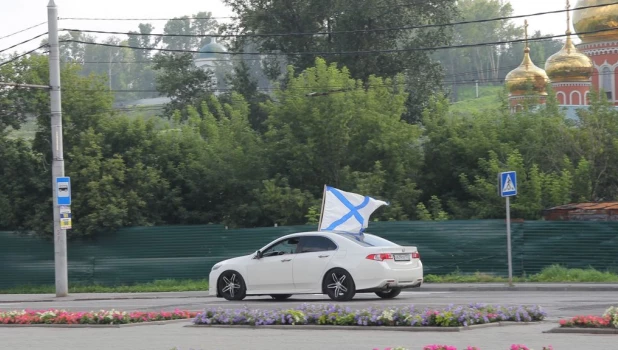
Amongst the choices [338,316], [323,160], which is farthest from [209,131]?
[338,316]

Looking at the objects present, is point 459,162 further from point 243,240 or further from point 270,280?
point 270,280

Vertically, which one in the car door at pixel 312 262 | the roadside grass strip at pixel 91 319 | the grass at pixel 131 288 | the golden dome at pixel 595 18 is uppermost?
the golden dome at pixel 595 18

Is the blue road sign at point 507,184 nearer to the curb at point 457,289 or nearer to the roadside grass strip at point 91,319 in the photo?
the curb at point 457,289

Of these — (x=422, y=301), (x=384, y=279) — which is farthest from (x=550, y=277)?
(x=384, y=279)

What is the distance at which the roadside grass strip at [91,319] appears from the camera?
50.9 ft

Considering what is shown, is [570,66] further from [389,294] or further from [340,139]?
[389,294]

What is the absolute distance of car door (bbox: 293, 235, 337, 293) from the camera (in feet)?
64.3

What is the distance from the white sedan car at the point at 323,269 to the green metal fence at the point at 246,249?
7.92m

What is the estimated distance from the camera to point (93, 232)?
31.8m

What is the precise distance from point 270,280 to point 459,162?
48.7 feet

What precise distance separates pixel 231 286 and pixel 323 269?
236cm

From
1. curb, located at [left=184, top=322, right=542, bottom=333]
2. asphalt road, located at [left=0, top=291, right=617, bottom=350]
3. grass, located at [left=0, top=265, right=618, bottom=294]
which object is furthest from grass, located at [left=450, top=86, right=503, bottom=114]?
curb, located at [left=184, top=322, right=542, bottom=333]

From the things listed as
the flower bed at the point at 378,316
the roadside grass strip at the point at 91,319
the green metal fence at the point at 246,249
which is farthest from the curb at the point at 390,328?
the green metal fence at the point at 246,249

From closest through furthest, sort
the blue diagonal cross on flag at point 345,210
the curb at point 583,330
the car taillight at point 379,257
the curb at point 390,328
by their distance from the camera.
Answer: the curb at point 583,330 < the curb at point 390,328 < the car taillight at point 379,257 < the blue diagonal cross on flag at point 345,210
